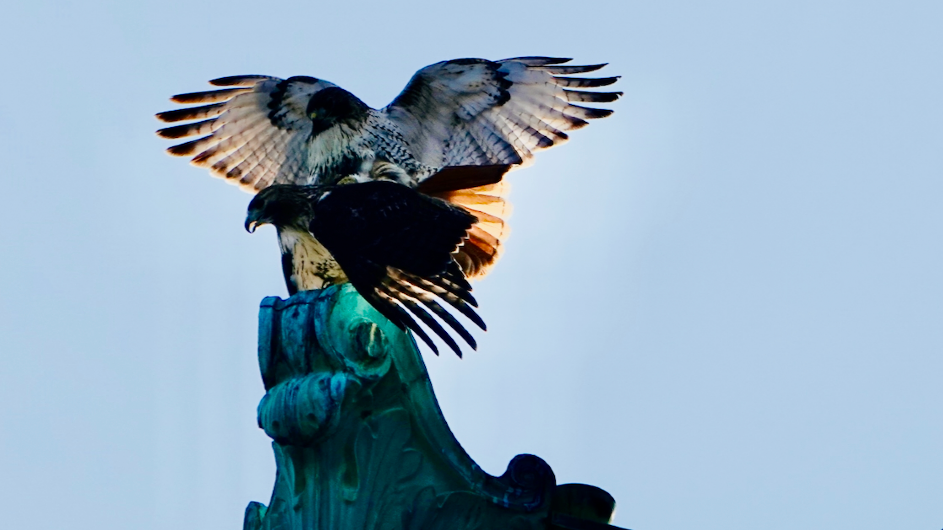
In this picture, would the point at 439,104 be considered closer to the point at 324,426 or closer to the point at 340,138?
the point at 340,138

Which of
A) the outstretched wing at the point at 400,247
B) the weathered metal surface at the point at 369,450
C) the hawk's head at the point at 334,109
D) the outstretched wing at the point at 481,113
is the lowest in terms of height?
the weathered metal surface at the point at 369,450

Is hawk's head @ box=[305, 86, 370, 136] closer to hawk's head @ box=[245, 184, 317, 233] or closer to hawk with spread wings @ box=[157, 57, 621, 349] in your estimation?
hawk with spread wings @ box=[157, 57, 621, 349]

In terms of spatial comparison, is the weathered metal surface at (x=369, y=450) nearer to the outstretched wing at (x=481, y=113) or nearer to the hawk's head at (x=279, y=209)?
the hawk's head at (x=279, y=209)

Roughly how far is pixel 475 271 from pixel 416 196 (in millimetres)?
585

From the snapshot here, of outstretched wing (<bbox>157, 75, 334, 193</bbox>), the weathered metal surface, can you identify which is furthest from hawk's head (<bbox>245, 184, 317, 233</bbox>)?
outstretched wing (<bbox>157, 75, 334, 193</bbox>)

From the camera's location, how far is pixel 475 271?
21.2 ft

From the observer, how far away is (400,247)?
5.71 metres

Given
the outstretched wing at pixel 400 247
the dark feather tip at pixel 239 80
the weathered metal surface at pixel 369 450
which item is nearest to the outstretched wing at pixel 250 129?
the dark feather tip at pixel 239 80

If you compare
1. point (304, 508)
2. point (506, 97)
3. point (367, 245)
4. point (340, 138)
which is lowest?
point (304, 508)

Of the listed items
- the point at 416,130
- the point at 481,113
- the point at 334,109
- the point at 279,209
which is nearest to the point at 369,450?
the point at 279,209

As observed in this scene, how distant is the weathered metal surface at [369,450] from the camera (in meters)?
5.11

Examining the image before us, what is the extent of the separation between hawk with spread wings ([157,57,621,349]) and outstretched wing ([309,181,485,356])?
29 centimetres

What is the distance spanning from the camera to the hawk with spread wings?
6.52 meters

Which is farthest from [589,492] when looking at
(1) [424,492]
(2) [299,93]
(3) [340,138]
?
(2) [299,93]
